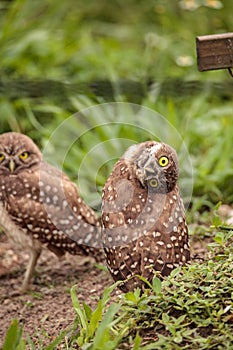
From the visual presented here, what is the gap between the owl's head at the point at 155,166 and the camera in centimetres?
430

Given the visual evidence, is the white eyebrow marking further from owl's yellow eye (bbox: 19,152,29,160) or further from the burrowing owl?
owl's yellow eye (bbox: 19,152,29,160)

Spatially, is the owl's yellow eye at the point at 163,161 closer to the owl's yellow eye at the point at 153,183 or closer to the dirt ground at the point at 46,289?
the owl's yellow eye at the point at 153,183

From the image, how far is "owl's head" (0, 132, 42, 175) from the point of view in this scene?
5.63 meters

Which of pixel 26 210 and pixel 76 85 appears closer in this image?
pixel 26 210

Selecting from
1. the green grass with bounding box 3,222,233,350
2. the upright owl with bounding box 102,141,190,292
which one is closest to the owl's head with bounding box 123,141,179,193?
the upright owl with bounding box 102,141,190,292

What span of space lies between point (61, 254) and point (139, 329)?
1879mm

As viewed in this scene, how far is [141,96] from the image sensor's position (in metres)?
7.56

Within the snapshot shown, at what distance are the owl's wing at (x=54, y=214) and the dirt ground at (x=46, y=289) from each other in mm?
229

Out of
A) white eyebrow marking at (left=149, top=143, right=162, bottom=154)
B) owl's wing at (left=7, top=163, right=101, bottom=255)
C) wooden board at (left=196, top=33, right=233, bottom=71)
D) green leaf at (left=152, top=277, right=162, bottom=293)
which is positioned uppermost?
wooden board at (left=196, top=33, right=233, bottom=71)

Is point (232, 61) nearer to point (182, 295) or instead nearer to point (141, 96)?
point (182, 295)

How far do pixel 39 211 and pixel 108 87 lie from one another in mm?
2261

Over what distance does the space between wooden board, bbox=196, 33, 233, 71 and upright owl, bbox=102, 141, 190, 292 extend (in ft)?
1.76

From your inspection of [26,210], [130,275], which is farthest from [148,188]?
[26,210]

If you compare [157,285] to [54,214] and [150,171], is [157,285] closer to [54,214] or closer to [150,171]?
[150,171]
